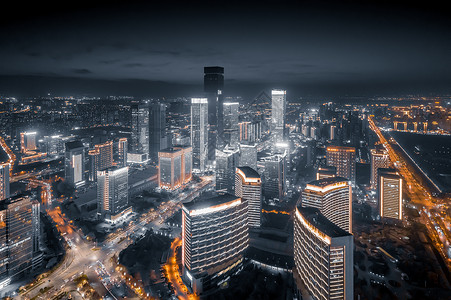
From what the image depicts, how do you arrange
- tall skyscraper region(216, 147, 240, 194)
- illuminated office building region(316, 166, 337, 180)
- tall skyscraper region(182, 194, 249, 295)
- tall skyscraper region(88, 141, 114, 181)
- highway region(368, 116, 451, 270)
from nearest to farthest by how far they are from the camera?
1. tall skyscraper region(182, 194, 249, 295)
2. highway region(368, 116, 451, 270)
3. illuminated office building region(316, 166, 337, 180)
4. tall skyscraper region(216, 147, 240, 194)
5. tall skyscraper region(88, 141, 114, 181)

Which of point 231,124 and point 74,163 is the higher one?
point 231,124

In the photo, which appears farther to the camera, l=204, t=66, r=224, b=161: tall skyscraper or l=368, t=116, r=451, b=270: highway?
l=204, t=66, r=224, b=161: tall skyscraper

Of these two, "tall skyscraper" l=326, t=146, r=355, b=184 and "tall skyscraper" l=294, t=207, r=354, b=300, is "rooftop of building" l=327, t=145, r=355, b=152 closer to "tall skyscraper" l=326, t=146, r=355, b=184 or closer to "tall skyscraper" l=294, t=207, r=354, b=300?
"tall skyscraper" l=326, t=146, r=355, b=184

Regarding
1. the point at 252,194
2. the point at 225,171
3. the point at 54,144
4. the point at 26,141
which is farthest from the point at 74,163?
the point at 252,194

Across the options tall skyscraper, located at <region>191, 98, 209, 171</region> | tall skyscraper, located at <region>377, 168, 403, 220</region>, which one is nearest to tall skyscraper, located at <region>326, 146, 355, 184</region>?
tall skyscraper, located at <region>377, 168, 403, 220</region>

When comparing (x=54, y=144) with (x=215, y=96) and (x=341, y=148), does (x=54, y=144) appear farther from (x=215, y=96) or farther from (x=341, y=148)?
(x=341, y=148)

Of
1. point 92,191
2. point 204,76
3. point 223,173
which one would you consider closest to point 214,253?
point 223,173

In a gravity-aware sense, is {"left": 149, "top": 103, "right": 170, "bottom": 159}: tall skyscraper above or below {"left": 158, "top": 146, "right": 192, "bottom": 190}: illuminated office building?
above
